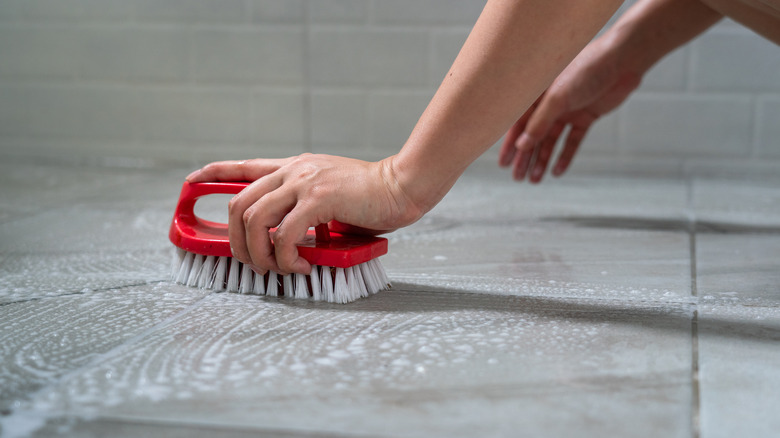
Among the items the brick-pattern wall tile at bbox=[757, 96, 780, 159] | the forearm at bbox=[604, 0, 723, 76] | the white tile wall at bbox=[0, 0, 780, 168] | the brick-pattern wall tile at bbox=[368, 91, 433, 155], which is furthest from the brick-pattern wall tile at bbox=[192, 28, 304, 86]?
the brick-pattern wall tile at bbox=[757, 96, 780, 159]

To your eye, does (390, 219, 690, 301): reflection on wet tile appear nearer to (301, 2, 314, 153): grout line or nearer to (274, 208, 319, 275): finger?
(274, 208, 319, 275): finger

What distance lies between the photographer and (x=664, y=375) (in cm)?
58

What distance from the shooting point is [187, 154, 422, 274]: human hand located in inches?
29.7

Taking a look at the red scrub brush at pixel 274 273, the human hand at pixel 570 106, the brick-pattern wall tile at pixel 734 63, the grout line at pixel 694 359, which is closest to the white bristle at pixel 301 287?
the red scrub brush at pixel 274 273

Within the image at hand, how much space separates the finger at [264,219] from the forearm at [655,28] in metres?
0.77

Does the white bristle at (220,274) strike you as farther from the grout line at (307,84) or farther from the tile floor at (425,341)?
the grout line at (307,84)

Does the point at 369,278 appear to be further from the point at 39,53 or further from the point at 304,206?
the point at 39,53

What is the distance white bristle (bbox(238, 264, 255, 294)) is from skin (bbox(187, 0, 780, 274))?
0.11 ft

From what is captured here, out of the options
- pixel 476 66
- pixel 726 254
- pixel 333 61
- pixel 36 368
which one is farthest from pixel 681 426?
pixel 333 61

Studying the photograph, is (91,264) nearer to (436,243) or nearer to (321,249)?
(321,249)

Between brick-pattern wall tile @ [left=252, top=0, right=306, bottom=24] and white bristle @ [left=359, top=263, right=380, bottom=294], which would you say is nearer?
white bristle @ [left=359, top=263, right=380, bottom=294]

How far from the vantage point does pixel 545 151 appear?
1367 millimetres

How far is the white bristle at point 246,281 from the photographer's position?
2.72 feet

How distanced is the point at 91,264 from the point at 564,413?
28.1 inches
